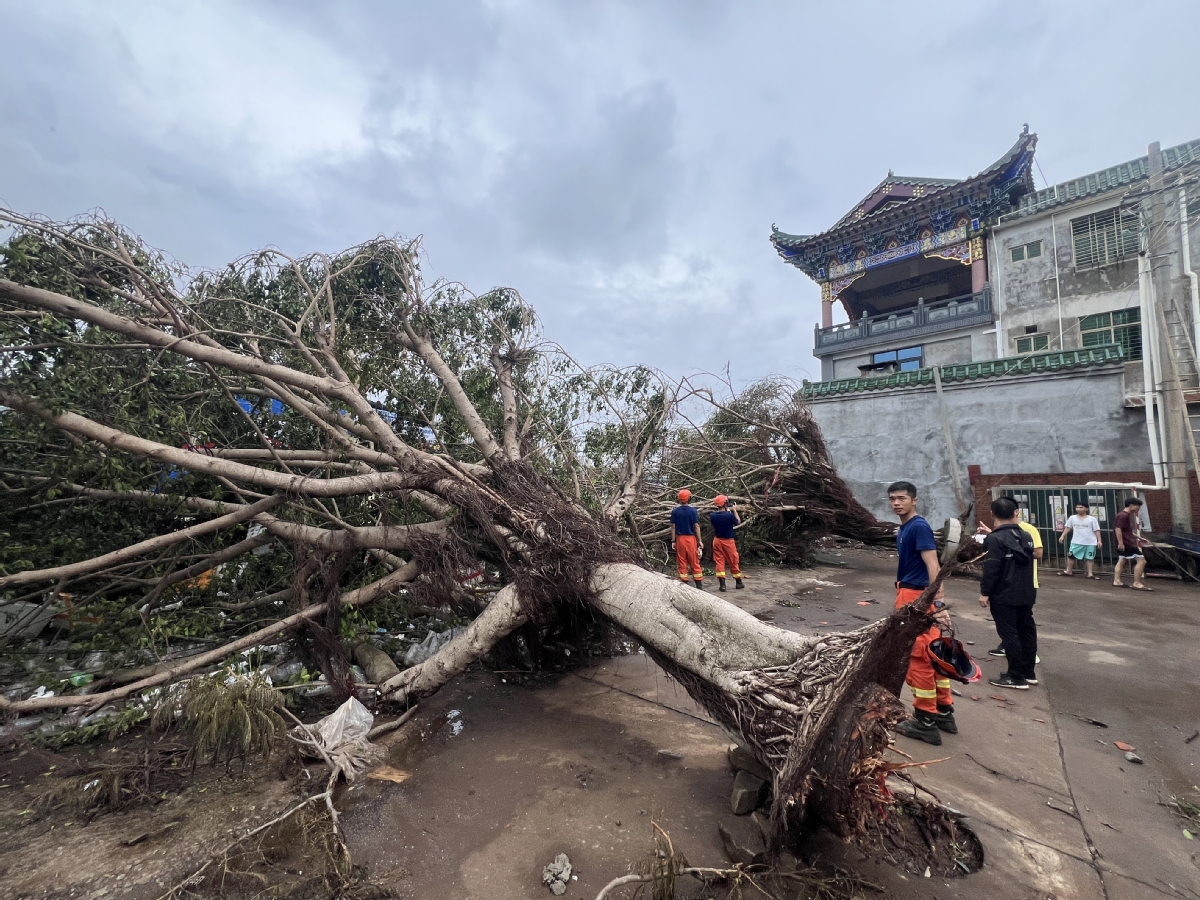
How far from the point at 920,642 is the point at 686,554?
355 centimetres

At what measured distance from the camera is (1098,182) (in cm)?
1391

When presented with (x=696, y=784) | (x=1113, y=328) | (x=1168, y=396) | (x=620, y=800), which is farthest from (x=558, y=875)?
(x=1113, y=328)

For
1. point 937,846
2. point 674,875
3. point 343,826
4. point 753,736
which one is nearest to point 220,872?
point 343,826

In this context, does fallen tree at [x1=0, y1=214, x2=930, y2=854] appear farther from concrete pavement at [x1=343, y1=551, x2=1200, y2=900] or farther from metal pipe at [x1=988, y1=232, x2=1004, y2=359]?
metal pipe at [x1=988, y1=232, x2=1004, y2=359]

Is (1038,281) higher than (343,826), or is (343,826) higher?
(1038,281)

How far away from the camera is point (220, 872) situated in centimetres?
197

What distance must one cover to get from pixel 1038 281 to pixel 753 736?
17.6 metres

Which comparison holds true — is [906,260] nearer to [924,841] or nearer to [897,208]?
[897,208]

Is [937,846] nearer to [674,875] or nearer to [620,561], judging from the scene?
[674,875]

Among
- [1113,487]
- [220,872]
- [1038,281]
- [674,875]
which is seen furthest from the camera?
[1038,281]

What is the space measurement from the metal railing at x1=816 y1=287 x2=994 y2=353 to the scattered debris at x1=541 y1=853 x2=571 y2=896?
17935mm

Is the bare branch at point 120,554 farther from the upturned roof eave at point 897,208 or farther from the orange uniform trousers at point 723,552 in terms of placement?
the upturned roof eave at point 897,208

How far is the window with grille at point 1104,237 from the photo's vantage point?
12.9 m

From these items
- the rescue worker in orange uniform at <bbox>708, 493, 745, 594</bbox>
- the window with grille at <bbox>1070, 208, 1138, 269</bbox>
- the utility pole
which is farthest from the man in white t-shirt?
the window with grille at <bbox>1070, 208, 1138, 269</bbox>
